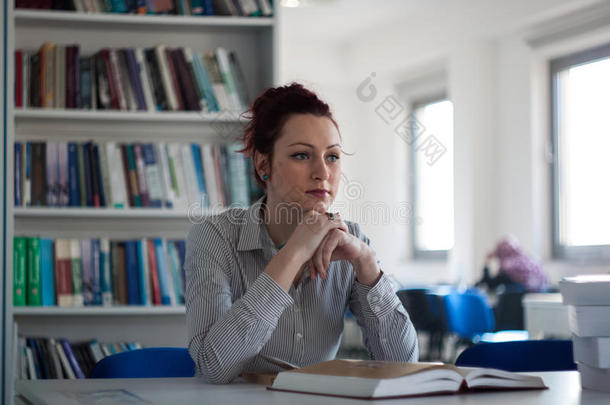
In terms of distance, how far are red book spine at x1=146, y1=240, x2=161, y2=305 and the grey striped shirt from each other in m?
1.34

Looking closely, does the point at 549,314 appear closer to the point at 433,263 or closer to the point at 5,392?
the point at 5,392

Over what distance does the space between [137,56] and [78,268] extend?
873 mm

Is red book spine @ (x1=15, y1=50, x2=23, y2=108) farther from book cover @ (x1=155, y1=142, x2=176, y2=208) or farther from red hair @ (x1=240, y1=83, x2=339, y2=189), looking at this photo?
red hair @ (x1=240, y1=83, x2=339, y2=189)

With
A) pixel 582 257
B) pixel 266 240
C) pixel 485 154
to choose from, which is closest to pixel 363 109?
pixel 485 154

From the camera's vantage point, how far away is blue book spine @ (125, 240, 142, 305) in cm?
321

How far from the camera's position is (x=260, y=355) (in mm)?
1792

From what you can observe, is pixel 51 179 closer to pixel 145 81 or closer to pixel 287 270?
pixel 145 81

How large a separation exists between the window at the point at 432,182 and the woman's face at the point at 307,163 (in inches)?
202

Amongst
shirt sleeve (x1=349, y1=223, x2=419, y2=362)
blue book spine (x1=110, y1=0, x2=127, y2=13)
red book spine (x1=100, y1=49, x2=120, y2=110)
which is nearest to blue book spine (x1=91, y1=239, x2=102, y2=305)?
red book spine (x1=100, y1=49, x2=120, y2=110)

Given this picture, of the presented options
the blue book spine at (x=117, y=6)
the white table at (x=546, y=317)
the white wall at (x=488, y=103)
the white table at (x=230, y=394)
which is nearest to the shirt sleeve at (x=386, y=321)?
the white table at (x=230, y=394)

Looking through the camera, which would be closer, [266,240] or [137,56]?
[266,240]

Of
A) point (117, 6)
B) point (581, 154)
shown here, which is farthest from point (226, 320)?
point (581, 154)

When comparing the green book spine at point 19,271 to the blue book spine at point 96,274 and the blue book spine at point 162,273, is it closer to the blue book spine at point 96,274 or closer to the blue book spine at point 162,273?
the blue book spine at point 96,274

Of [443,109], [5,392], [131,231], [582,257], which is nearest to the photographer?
[5,392]
